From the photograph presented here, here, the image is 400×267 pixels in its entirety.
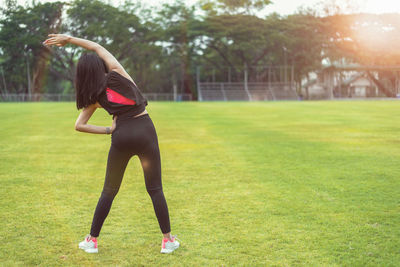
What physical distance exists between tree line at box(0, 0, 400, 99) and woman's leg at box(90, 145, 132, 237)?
4947 cm

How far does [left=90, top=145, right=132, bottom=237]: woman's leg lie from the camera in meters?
4.14

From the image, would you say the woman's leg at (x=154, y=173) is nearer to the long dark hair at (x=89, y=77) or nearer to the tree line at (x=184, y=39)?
the long dark hair at (x=89, y=77)

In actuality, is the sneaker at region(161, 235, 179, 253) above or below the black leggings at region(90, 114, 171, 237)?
below

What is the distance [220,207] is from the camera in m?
6.05

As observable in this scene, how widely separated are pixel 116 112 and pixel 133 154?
40 cm

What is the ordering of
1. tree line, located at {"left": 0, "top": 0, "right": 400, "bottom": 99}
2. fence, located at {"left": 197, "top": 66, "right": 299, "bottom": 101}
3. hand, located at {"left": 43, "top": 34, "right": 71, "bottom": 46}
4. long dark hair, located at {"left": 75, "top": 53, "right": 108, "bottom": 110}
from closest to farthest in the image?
1. long dark hair, located at {"left": 75, "top": 53, "right": 108, "bottom": 110}
2. hand, located at {"left": 43, "top": 34, "right": 71, "bottom": 46}
3. tree line, located at {"left": 0, "top": 0, "right": 400, "bottom": 99}
4. fence, located at {"left": 197, "top": 66, "right": 299, "bottom": 101}

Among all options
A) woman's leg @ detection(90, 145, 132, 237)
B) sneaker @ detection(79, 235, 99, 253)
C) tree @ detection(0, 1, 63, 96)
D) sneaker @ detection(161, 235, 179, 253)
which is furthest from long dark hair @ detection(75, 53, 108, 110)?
tree @ detection(0, 1, 63, 96)

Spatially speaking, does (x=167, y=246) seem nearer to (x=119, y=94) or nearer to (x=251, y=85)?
(x=119, y=94)

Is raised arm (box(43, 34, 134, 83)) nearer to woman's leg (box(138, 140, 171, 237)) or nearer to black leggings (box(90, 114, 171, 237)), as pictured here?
black leggings (box(90, 114, 171, 237))

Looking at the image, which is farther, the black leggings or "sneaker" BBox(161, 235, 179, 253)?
"sneaker" BBox(161, 235, 179, 253)

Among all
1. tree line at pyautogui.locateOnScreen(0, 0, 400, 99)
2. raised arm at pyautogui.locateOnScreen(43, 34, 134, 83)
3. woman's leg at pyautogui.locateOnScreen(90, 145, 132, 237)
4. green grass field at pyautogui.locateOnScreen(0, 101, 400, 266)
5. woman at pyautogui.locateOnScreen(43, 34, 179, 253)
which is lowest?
green grass field at pyautogui.locateOnScreen(0, 101, 400, 266)

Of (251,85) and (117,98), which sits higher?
(251,85)

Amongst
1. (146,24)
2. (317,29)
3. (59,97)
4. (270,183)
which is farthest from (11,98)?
(270,183)

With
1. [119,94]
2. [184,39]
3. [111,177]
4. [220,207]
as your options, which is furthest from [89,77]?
[184,39]
